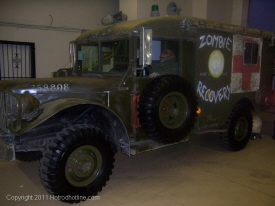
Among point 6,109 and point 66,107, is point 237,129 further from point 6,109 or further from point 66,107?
point 6,109

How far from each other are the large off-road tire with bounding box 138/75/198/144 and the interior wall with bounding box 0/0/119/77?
6467mm

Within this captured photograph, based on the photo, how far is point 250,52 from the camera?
525 centimetres

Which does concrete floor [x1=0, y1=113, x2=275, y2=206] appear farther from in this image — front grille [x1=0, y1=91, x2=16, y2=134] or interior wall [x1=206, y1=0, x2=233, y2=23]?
interior wall [x1=206, y1=0, x2=233, y2=23]

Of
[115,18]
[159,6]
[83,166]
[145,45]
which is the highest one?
[159,6]

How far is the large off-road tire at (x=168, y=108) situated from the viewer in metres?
3.59

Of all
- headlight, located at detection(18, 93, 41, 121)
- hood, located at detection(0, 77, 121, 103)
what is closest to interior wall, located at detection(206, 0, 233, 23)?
hood, located at detection(0, 77, 121, 103)

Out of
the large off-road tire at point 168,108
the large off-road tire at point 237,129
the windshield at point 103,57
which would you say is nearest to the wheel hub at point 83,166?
the large off-road tire at point 168,108

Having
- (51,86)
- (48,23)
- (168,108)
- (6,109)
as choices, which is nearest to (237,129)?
(168,108)

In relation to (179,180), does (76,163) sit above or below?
above

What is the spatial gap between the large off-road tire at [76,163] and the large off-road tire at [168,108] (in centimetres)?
64

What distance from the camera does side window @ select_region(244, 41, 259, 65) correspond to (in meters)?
5.17

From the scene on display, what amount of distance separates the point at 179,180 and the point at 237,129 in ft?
6.42

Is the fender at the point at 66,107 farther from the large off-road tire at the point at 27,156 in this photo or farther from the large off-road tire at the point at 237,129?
→ the large off-road tire at the point at 237,129

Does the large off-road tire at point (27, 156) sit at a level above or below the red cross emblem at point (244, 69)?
below
